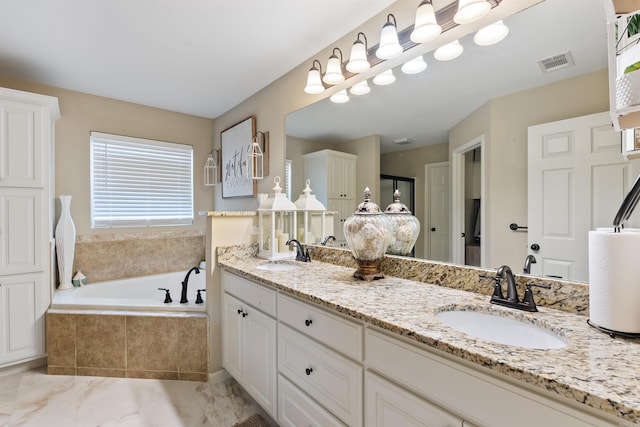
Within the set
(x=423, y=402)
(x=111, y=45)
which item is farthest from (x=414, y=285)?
(x=111, y=45)

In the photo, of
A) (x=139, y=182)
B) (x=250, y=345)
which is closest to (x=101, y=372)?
(x=250, y=345)

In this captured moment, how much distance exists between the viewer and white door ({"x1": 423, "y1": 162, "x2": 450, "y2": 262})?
1450mm

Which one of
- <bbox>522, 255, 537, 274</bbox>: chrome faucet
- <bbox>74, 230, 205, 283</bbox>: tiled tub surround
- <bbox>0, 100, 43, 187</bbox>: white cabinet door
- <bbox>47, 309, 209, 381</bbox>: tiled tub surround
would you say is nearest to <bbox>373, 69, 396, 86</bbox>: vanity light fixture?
<bbox>522, 255, 537, 274</bbox>: chrome faucet

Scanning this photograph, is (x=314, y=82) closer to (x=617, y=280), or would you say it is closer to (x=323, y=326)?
(x=323, y=326)

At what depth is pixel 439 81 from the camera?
4.89 feet

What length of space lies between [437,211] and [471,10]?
0.89m

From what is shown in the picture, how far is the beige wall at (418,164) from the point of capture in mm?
1514

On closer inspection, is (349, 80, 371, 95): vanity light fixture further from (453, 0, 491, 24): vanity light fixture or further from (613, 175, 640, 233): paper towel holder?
(613, 175, 640, 233): paper towel holder

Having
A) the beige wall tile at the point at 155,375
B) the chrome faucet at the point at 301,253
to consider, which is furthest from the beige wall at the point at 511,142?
the beige wall tile at the point at 155,375

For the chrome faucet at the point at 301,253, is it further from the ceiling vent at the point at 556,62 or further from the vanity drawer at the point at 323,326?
the ceiling vent at the point at 556,62

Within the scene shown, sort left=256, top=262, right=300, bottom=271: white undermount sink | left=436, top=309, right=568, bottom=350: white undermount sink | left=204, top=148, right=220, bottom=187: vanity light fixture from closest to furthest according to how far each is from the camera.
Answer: left=436, top=309, right=568, bottom=350: white undermount sink → left=256, top=262, right=300, bottom=271: white undermount sink → left=204, top=148, right=220, bottom=187: vanity light fixture

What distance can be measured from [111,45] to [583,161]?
2.73 meters

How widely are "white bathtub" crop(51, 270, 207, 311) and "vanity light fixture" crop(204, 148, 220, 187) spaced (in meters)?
1.08

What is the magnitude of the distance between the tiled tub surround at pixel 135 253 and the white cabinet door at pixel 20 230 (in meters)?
0.63
